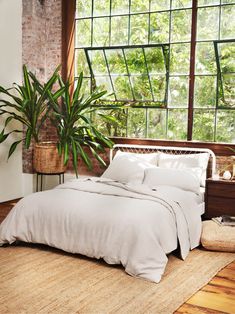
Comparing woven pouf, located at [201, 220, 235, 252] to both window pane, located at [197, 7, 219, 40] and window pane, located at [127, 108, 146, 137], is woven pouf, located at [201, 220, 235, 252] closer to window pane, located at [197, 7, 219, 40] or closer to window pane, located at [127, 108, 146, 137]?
window pane, located at [127, 108, 146, 137]

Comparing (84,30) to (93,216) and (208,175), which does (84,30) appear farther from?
(93,216)

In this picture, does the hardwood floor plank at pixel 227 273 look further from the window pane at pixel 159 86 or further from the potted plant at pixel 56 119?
the window pane at pixel 159 86

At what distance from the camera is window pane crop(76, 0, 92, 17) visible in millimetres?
7227

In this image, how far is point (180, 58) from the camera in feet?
21.7

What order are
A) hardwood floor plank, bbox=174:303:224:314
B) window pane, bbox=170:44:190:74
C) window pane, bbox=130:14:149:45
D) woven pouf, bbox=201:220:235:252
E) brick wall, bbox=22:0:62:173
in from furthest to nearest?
brick wall, bbox=22:0:62:173, window pane, bbox=130:14:149:45, window pane, bbox=170:44:190:74, woven pouf, bbox=201:220:235:252, hardwood floor plank, bbox=174:303:224:314

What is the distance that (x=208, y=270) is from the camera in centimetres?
425

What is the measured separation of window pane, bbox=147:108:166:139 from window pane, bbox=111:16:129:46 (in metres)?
1.09

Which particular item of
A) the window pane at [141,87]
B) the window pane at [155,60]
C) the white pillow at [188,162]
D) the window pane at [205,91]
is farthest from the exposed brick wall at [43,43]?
the window pane at [205,91]

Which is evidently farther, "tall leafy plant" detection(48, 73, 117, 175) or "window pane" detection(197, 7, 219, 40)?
"tall leafy plant" detection(48, 73, 117, 175)

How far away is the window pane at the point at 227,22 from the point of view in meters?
6.21

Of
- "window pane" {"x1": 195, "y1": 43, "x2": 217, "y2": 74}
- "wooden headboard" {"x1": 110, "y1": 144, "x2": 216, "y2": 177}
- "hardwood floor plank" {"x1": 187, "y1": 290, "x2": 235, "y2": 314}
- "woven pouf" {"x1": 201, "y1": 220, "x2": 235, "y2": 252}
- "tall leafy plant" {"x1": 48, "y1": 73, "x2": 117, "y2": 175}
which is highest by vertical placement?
"window pane" {"x1": 195, "y1": 43, "x2": 217, "y2": 74}

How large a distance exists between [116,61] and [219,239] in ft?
10.8

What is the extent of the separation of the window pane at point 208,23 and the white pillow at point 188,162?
5.20ft

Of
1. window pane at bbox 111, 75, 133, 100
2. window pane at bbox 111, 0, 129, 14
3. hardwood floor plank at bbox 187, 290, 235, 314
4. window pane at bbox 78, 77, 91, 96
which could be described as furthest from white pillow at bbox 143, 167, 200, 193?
window pane at bbox 111, 0, 129, 14
